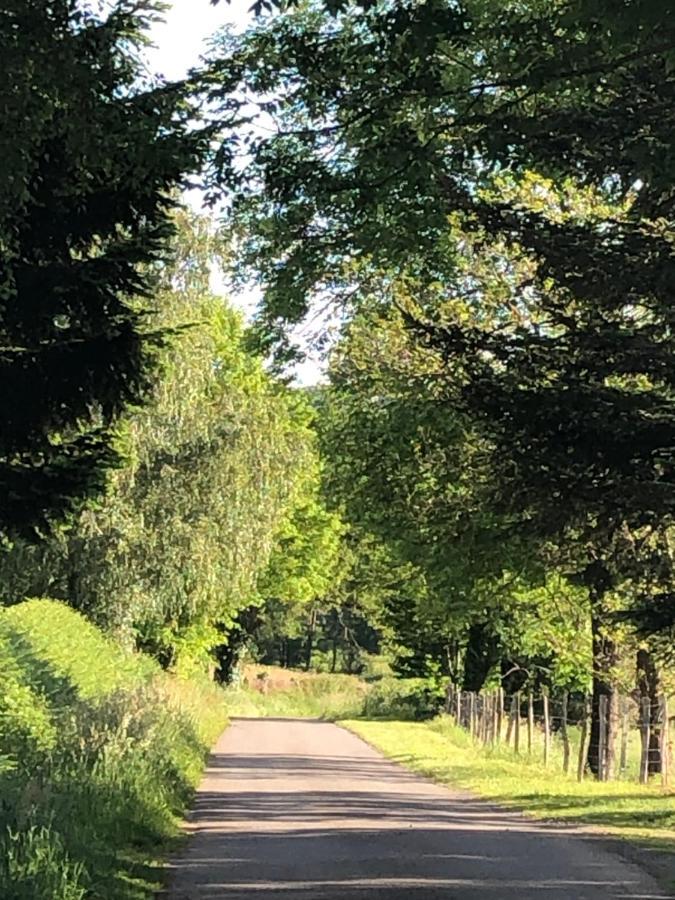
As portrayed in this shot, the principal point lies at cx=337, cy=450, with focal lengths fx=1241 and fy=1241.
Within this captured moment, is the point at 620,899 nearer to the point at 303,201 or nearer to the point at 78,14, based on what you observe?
the point at 303,201

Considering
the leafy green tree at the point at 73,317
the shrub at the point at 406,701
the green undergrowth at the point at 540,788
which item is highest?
the leafy green tree at the point at 73,317

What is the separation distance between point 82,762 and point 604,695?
49.2ft

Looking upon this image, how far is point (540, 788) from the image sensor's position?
2173 cm

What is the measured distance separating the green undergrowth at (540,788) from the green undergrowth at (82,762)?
16.5 feet

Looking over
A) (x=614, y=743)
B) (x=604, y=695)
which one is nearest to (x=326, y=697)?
(x=604, y=695)

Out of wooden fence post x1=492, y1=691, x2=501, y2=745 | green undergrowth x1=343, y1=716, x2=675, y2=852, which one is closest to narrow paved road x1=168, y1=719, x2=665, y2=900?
green undergrowth x1=343, y1=716, x2=675, y2=852

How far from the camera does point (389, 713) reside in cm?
5172

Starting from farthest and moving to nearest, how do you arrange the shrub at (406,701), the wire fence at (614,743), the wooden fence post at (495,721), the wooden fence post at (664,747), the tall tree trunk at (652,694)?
1. the shrub at (406,701)
2. the wooden fence post at (495,721)
3. the tall tree trunk at (652,694)
4. the wire fence at (614,743)
5. the wooden fence post at (664,747)

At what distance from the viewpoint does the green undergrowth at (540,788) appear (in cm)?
1689

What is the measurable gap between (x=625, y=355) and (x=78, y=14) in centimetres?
701

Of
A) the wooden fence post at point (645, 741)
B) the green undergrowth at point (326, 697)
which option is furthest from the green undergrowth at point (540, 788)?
the green undergrowth at point (326, 697)

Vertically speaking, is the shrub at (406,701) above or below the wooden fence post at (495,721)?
above

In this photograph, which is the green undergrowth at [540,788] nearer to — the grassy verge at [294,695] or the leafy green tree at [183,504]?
the leafy green tree at [183,504]

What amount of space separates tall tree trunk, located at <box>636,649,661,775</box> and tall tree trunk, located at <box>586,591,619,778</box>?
0.64m
